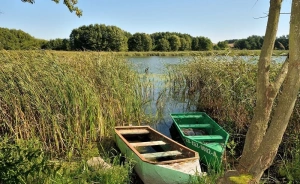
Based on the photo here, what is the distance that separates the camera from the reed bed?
4582 millimetres

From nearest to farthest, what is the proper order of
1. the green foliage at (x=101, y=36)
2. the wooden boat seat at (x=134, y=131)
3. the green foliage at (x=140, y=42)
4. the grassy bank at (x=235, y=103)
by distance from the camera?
the grassy bank at (x=235, y=103)
the wooden boat seat at (x=134, y=131)
the green foliage at (x=101, y=36)
the green foliage at (x=140, y=42)

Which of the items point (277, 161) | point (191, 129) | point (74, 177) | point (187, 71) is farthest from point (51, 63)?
point (187, 71)

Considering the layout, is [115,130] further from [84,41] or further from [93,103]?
[84,41]

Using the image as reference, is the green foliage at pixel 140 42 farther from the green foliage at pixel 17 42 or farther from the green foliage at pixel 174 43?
the green foliage at pixel 17 42

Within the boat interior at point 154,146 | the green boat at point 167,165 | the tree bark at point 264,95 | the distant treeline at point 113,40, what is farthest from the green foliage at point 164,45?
the tree bark at point 264,95

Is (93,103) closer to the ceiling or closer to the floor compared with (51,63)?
closer to the floor

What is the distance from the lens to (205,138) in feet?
16.9

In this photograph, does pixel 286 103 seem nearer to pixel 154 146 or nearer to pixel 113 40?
pixel 154 146

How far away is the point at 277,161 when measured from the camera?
4.48 meters

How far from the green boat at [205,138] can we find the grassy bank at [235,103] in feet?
0.76

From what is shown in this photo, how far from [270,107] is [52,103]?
3817mm

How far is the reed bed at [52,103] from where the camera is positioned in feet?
15.0

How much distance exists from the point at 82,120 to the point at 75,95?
0.50 m

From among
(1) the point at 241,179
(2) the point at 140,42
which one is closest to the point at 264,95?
(1) the point at 241,179
